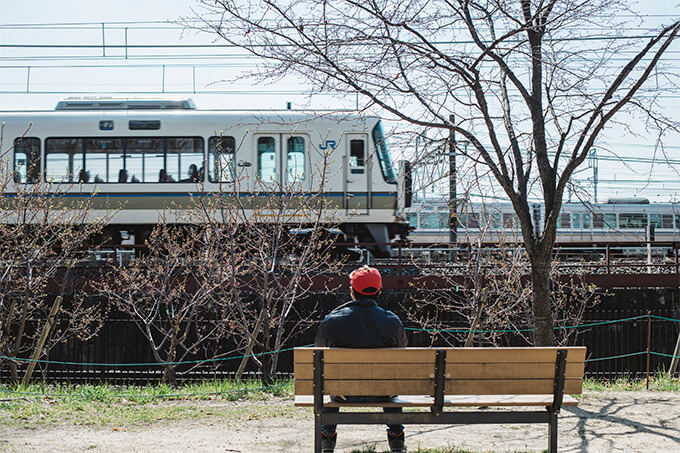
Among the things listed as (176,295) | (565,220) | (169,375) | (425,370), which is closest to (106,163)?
(176,295)

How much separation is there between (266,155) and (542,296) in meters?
8.92

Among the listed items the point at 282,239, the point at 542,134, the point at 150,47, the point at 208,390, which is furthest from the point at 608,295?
the point at 150,47

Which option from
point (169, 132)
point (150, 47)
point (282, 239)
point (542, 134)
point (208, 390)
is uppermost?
point (150, 47)

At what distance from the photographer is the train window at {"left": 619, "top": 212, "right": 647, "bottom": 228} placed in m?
29.9

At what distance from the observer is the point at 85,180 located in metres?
15.6

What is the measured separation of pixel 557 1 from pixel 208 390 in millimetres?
5891

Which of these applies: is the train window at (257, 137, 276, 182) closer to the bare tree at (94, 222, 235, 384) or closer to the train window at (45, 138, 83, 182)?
the bare tree at (94, 222, 235, 384)

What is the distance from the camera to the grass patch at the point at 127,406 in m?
6.63

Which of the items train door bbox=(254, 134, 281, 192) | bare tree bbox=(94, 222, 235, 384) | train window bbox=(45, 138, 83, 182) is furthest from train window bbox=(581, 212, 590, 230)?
train window bbox=(45, 138, 83, 182)

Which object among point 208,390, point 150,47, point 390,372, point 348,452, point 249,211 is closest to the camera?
point 390,372

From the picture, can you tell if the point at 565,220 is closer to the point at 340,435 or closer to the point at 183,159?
the point at 183,159

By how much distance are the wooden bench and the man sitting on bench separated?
24 centimetres

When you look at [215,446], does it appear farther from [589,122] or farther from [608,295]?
[608,295]

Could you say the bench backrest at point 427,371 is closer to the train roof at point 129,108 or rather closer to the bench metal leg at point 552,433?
the bench metal leg at point 552,433
